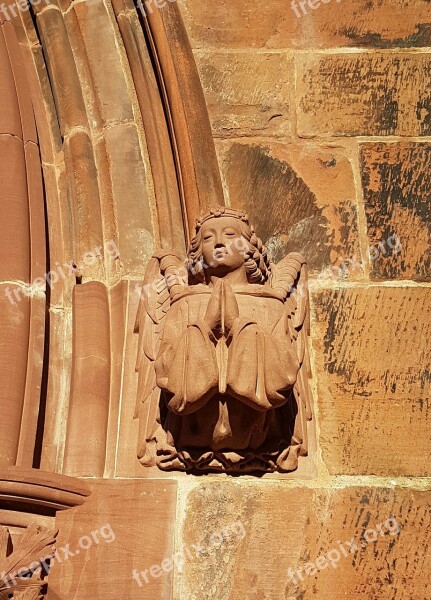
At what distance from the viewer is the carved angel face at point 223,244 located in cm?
334

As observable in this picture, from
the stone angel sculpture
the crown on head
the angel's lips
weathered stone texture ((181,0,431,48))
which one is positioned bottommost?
the stone angel sculpture

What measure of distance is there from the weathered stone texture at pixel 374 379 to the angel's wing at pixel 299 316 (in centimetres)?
5

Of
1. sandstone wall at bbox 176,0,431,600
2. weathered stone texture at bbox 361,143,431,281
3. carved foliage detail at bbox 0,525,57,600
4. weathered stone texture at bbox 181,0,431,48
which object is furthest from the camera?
weathered stone texture at bbox 181,0,431,48

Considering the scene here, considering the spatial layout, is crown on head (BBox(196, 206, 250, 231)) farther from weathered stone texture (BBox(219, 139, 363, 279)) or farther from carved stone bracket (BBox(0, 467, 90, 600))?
→ carved stone bracket (BBox(0, 467, 90, 600))

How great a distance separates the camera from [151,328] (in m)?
3.47

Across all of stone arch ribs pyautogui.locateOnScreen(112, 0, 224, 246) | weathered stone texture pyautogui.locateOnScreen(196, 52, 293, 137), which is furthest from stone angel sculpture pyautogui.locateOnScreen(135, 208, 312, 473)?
weathered stone texture pyautogui.locateOnScreen(196, 52, 293, 137)

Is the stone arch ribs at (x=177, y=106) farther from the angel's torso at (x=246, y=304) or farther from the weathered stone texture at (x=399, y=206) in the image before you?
the weathered stone texture at (x=399, y=206)

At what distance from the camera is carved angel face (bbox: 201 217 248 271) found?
3336 mm

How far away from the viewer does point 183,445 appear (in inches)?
126

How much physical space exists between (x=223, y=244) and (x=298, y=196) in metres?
0.59

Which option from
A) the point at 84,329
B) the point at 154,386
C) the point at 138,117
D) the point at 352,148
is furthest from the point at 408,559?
the point at 138,117

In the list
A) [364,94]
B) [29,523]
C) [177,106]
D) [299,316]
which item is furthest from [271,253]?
[29,523]

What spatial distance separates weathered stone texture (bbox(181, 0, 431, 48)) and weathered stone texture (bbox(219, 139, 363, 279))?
493 mm

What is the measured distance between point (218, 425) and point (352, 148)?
130 centimetres
